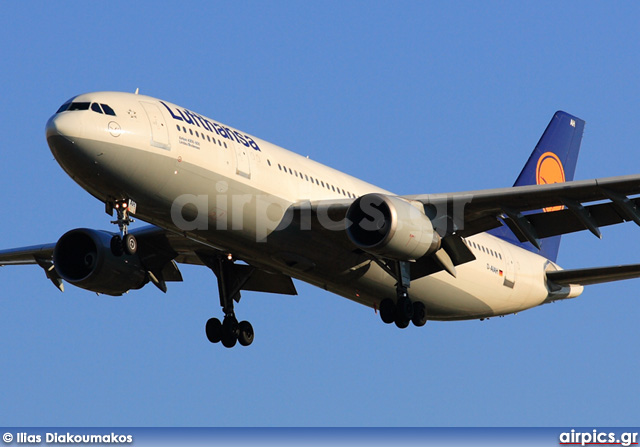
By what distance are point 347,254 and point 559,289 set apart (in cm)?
1057

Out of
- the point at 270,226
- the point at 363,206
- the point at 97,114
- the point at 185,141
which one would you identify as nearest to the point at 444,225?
the point at 363,206

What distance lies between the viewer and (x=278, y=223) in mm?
29734

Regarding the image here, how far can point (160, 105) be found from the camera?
94.4 feet

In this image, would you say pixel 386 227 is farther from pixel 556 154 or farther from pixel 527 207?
pixel 556 154

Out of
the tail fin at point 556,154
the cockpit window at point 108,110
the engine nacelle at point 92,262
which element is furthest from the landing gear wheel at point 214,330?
the tail fin at point 556,154

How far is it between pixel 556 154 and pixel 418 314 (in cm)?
1595

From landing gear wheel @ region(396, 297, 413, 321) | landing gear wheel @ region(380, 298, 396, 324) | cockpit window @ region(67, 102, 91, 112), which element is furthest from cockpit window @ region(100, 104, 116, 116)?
landing gear wheel @ region(380, 298, 396, 324)

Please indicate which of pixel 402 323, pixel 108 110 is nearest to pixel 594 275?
pixel 402 323

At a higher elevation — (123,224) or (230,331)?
(230,331)

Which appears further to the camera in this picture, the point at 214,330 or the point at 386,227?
the point at 214,330

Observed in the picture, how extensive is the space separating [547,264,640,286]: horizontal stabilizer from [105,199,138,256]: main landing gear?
15.9m

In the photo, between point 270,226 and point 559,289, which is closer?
point 270,226

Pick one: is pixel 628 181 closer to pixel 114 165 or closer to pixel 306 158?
pixel 306 158

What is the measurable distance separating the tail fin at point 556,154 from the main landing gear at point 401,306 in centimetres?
1128
